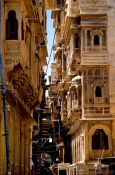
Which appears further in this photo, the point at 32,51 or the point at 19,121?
the point at 32,51

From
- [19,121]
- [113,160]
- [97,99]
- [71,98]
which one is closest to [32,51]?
[19,121]

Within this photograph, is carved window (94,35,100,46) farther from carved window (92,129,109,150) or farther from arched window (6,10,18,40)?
arched window (6,10,18,40)

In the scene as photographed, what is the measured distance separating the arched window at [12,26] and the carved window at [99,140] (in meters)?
18.1

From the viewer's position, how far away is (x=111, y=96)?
34375 mm

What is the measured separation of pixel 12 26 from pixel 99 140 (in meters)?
18.5

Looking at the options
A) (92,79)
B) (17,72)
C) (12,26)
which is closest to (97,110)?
(92,79)

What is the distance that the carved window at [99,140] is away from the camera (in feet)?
111

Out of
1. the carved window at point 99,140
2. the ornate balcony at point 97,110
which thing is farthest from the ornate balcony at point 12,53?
the carved window at point 99,140

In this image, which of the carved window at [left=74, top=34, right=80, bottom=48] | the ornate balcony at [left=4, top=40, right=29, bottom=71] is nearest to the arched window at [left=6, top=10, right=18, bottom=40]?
the ornate balcony at [left=4, top=40, right=29, bottom=71]

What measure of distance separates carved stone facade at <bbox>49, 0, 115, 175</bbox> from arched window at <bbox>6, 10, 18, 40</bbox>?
1666cm

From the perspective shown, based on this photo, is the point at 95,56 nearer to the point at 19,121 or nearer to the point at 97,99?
the point at 97,99

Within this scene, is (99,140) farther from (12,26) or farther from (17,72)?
(12,26)

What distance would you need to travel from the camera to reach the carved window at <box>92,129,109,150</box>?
33938mm

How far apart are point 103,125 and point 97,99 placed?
202 cm
